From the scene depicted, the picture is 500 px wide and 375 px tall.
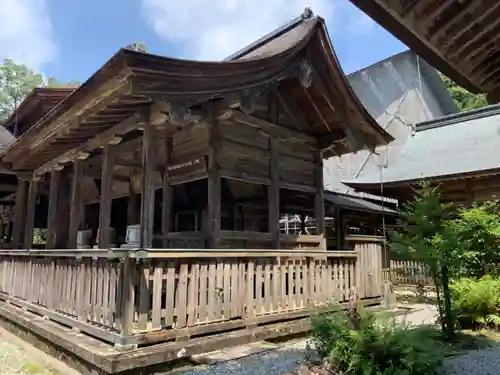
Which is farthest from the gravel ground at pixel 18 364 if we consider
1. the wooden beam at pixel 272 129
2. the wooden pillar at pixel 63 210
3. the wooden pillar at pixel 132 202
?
the wooden beam at pixel 272 129

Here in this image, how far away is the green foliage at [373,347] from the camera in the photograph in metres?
3.74

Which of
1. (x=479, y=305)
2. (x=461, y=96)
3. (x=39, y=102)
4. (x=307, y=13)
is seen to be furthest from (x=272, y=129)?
(x=461, y=96)

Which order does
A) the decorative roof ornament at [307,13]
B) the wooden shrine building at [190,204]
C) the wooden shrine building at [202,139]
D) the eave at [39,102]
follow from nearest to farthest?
1. the wooden shrine building at [190,204]
2. the wooden shrine building at [202,139]
3. the decorative roof ornament at [307,13]
4. the eave at [39,102]

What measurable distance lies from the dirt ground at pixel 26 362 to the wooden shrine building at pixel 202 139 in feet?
6.28

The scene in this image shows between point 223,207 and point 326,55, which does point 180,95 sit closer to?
point 326,55

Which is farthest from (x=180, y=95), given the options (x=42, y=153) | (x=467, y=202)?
(x=467, y=202)

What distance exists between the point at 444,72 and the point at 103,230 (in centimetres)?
606

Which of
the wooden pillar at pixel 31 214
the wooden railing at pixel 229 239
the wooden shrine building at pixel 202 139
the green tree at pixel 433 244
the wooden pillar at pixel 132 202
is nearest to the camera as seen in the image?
the green tree at pixel 433 244

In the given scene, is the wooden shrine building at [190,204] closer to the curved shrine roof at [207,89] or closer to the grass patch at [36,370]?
the curved shrine roof at [207,89]

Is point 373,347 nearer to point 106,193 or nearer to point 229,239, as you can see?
point 229,239

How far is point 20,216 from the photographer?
11.5 meters

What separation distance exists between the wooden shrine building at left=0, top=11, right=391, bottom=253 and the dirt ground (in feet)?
6.28

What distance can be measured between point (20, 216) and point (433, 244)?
10.8 m

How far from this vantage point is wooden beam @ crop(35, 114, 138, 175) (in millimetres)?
6613
